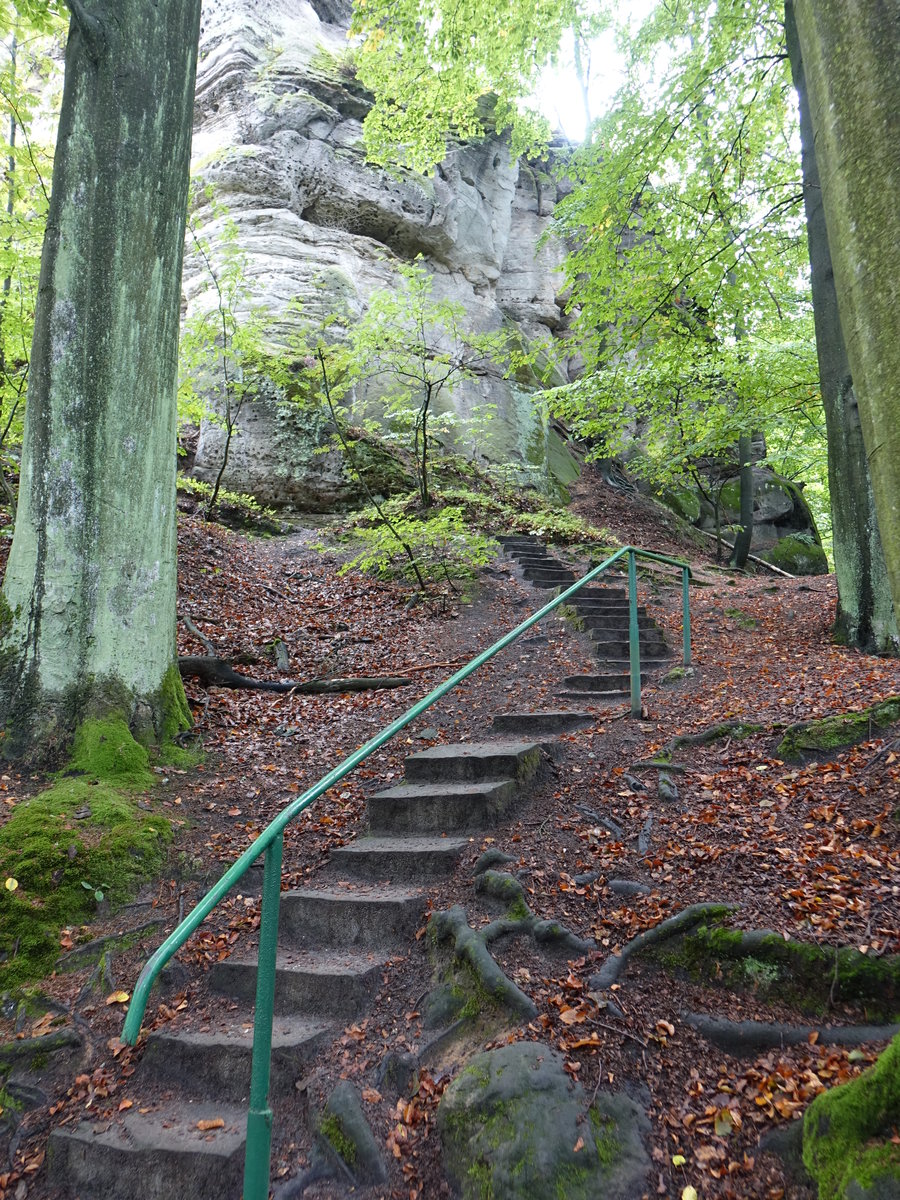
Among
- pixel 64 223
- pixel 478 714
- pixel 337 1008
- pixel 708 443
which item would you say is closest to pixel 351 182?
pixel 708 443

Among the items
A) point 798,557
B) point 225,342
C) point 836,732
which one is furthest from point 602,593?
point 798,557

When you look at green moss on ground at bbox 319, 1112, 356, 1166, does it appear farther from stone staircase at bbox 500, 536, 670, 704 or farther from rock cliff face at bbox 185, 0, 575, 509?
rock cliff face at bbox 185, 0, 575, 509

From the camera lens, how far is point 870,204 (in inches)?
73.1

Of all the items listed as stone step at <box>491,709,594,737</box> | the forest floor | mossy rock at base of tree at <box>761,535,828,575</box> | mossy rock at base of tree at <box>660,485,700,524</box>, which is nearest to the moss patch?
the forest floor

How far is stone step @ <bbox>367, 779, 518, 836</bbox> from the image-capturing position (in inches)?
158

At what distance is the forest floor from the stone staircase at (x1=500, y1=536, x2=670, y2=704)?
0.32 metres

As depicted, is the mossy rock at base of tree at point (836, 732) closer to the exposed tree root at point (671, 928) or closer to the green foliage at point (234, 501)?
the exposed tree root at point (671, 928)

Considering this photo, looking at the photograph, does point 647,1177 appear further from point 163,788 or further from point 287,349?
point 287,349

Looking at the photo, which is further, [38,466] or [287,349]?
[287,349]

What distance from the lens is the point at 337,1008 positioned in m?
3.01

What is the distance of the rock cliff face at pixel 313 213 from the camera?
1401 cm

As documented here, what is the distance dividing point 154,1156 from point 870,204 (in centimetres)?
375

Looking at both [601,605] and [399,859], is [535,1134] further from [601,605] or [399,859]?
[601,605]

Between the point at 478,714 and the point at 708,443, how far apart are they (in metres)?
7.62
